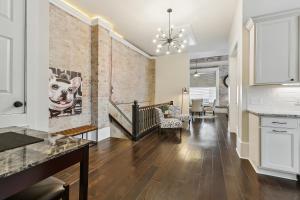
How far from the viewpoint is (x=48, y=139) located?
1117 mm

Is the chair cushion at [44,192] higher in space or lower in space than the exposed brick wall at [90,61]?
lower

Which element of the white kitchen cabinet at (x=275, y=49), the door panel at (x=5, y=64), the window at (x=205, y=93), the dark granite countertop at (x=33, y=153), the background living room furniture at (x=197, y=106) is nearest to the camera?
the dark granite countertop at (x=33, y=153)

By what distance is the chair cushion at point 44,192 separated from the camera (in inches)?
37.1

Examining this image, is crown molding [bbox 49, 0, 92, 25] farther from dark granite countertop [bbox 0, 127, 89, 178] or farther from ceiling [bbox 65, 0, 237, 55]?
dark granite countertop [bbox 0, 127, 89, 178]

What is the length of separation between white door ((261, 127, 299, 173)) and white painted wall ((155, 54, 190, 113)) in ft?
16.4

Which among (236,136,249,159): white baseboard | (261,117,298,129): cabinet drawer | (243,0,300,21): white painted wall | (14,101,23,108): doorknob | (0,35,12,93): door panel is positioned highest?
(243,0,300,21): white painted wall

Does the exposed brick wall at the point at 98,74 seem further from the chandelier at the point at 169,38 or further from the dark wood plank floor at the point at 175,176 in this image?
the chandelier at the point at 169,38

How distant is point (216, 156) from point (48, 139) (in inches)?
117

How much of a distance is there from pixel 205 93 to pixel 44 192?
10697 millimetres

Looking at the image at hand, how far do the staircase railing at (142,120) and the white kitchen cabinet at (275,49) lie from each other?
271 centimetres

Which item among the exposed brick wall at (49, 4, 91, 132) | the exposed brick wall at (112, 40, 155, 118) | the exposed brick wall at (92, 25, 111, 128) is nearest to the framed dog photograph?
the exposed brick wall at (49, 4, 91, 132)

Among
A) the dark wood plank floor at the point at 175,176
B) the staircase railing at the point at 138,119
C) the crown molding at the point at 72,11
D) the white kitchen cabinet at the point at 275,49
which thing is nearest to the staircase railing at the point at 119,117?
the staircase railing at the point at 138,119

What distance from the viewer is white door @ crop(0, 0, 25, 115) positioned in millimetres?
1470

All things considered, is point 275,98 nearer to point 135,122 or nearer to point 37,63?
point 135,122
